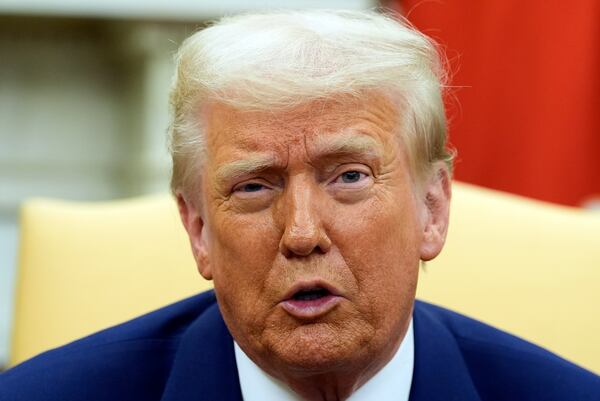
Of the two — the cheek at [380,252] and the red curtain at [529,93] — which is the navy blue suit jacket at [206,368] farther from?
the red curtain at [529,93]

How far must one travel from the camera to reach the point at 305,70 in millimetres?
1912

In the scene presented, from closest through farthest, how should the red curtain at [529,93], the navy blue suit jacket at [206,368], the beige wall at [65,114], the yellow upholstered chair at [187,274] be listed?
1. the navy blue suit jacket at [206,368]
2. the yellow upholstered chair at [187,274]
3. the red curtain at [529,93]
4. the beige wall at [65,114]

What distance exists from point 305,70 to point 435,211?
0.37 meters

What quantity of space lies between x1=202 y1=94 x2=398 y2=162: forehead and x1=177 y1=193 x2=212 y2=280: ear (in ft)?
0.62

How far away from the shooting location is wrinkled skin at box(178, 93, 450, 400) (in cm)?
190

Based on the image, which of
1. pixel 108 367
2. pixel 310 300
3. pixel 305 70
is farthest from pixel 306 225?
pixel 108 367

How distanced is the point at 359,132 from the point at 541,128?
266 cm

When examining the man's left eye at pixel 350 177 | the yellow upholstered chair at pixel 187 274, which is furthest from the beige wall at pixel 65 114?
the man's left eye at pixel 350 177

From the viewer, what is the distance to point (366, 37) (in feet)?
6.51

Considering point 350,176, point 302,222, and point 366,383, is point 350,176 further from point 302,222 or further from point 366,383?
point 366,383

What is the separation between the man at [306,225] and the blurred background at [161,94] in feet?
5.63

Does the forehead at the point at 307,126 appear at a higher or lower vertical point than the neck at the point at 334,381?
higher

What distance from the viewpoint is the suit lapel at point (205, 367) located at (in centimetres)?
210

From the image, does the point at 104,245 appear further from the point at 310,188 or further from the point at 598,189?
the point at 598,189
